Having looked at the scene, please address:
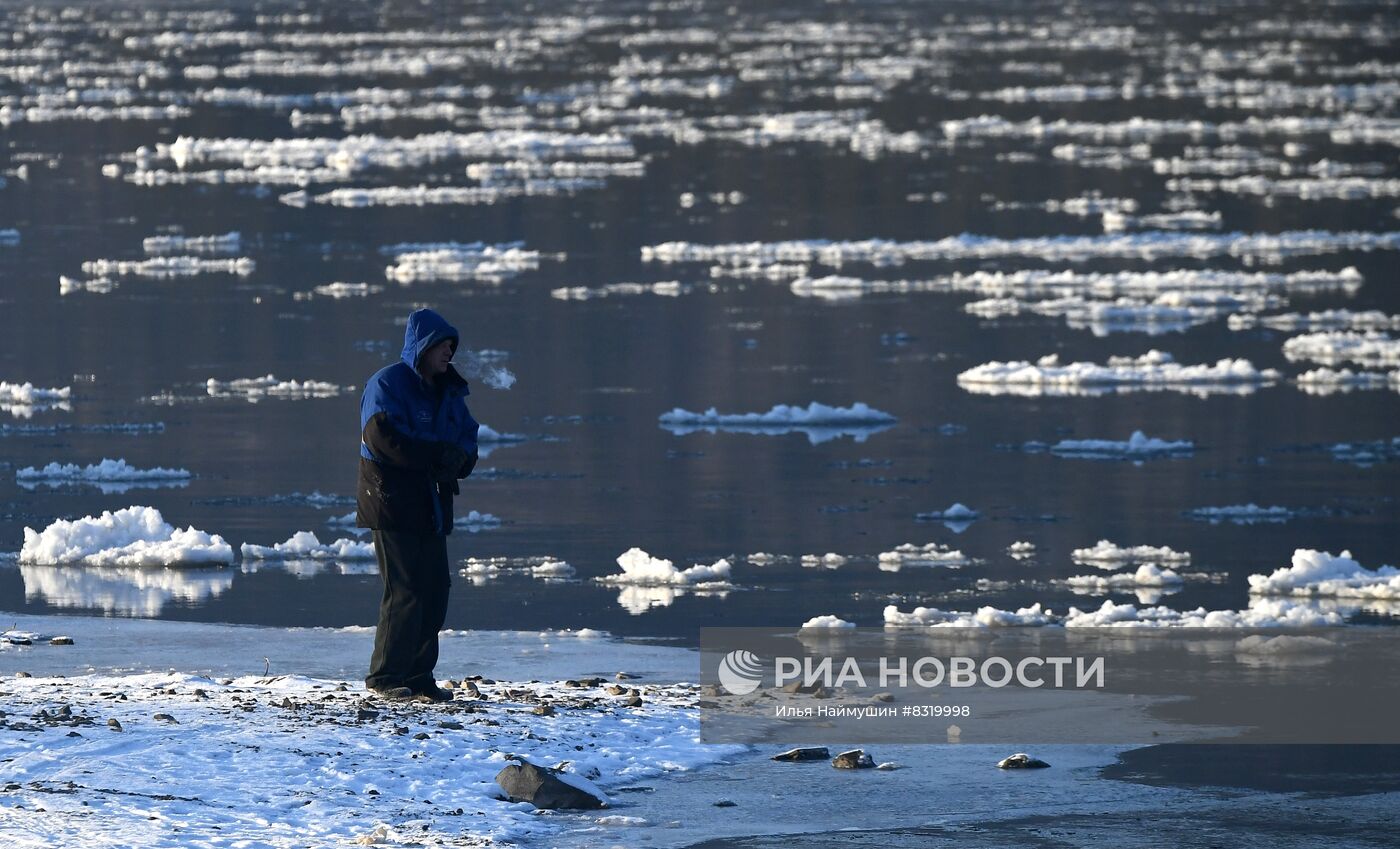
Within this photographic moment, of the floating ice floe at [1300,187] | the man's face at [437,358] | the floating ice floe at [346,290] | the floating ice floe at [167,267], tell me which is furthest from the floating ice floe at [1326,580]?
the floating ice floe at [1300,187]

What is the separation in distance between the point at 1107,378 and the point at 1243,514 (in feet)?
17.3

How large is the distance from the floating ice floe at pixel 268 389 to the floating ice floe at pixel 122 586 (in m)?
6.55

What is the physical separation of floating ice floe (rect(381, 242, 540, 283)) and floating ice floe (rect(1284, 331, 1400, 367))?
914cm

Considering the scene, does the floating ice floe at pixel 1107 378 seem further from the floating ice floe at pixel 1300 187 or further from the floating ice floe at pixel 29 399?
the floating ice floe at pixel 1300 187

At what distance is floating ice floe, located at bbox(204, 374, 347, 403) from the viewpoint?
2011cm

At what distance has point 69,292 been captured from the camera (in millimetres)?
26344

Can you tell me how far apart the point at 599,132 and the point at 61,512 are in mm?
30669

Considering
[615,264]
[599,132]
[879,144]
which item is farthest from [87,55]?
[615,264]

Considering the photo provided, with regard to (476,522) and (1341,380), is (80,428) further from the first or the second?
(1341,380)

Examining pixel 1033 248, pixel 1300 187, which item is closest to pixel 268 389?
pixel 1033 248

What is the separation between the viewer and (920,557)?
14.0m

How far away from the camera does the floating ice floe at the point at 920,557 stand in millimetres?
13758

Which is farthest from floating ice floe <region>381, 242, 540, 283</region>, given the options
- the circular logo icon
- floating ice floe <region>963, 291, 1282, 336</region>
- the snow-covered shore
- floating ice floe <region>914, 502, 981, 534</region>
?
the snow-covered shore

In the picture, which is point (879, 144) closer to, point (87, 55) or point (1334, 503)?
point (1334, 503)
